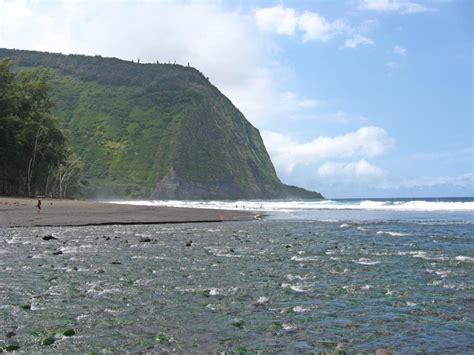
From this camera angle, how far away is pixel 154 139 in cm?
16525

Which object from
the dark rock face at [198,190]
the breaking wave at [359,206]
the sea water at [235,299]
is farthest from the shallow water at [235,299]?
the dark rock face at [198,190]

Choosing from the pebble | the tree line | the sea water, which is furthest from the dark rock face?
the pebble

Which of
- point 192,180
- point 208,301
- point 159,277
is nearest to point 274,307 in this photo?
point 208,301

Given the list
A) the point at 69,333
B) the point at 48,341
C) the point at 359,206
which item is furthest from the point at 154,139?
the point at 48,341

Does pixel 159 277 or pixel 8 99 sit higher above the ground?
pixel 8 99

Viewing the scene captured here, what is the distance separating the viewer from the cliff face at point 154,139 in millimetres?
149000

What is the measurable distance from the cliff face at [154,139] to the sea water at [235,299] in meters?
126

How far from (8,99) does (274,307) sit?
209 feet

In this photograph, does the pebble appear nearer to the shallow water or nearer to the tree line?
the shallow water

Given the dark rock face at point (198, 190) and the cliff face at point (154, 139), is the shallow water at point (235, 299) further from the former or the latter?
the dark rock face at point (198, 190)

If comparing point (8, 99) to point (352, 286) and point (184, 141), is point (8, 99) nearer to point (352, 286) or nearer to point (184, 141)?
point (352, 286)

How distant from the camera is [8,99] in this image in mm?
62875

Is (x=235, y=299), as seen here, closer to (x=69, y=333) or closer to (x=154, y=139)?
(x=69, y=333)

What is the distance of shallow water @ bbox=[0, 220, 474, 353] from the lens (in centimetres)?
744
